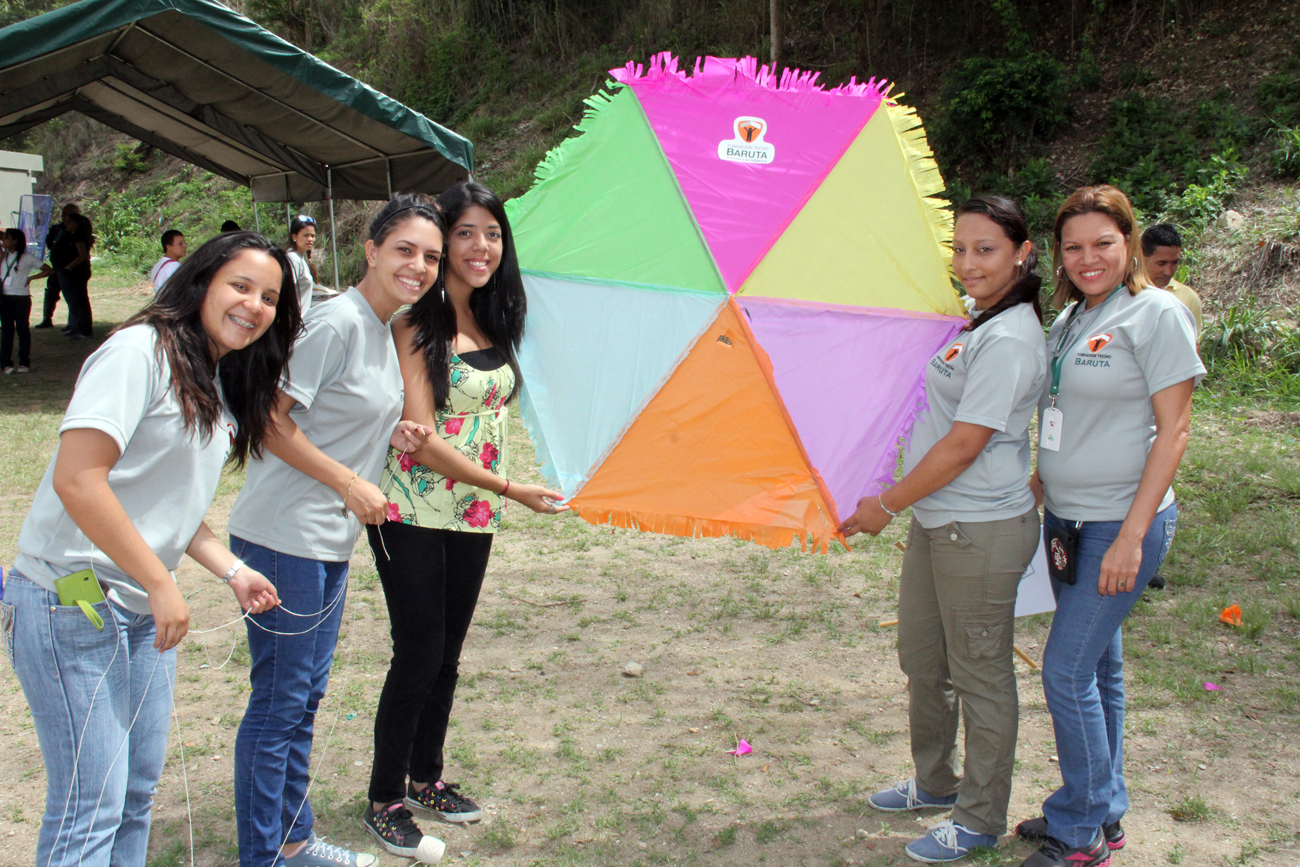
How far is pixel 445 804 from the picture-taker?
291cm

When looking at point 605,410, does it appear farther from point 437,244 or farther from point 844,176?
point 844,176

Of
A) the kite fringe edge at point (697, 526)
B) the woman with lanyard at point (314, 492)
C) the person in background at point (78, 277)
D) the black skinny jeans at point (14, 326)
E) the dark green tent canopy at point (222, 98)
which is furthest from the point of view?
the person in background at point (78, 277)

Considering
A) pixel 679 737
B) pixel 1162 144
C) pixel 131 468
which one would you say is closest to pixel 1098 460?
pixel 679 737

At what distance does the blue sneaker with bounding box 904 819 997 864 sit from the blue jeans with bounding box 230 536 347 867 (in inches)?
68.6

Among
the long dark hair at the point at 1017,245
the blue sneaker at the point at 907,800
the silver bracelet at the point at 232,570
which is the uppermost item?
the long dark hair at the point at 1017,245

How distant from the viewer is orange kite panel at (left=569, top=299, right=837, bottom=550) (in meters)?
2.66

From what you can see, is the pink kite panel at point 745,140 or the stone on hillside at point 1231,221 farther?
the stone on hillside at point 1231,221

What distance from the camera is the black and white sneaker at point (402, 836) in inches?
105

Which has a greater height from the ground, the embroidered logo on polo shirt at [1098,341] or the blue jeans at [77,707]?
the embroidered logo on polo shirt at [1098,341]

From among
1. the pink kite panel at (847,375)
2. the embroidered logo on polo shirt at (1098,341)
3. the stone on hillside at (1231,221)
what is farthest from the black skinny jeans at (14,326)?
the stone on hillside at (1231,221)

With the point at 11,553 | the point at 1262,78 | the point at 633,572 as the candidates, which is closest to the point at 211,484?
the point at 633,572

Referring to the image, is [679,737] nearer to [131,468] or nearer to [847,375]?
[847,375]

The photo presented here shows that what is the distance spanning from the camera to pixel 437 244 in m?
2.41

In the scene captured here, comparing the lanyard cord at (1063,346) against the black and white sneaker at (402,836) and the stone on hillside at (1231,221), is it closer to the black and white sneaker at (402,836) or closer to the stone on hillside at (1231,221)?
the black and white sneaker at (402,836)
